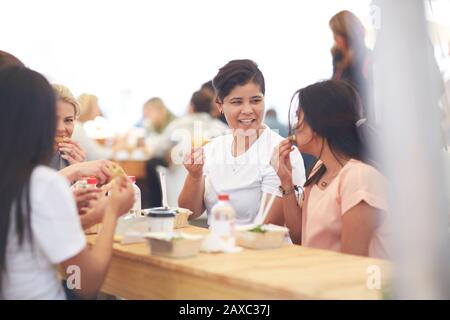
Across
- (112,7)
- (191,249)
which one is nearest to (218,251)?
(191,249)

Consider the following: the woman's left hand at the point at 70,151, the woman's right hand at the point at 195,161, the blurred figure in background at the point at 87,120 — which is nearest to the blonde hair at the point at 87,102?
the blurred figure in background at the point at 87,120

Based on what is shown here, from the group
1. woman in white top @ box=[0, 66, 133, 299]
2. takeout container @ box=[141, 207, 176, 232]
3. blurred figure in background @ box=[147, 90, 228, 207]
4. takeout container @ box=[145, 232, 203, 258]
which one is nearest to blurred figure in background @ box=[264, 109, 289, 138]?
blurred figure in background @ box=[147, 90, 228, 207]

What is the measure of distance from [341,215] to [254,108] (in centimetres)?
73

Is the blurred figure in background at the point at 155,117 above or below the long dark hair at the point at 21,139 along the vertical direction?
above

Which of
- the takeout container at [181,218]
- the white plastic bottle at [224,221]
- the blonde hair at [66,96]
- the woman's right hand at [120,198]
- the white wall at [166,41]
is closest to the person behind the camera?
the woman's right hand at [120,198]

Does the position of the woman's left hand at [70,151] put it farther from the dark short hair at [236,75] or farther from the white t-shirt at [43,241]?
the white t-shirt at [43,241]

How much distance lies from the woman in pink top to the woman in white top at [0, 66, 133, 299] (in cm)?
80

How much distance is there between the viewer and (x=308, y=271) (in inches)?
56.4

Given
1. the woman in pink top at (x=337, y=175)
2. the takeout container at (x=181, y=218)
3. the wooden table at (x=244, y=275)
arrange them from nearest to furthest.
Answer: the wooden table at (x=244, y=275), the woman in pink top at (x=337, y=175), the takeout container at (x=181, y=218)

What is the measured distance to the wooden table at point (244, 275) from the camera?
128 cm

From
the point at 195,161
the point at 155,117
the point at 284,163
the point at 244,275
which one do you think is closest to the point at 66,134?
the point at 195,161

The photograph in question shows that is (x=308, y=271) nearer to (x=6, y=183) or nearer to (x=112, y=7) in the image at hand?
(x=6, y=183)

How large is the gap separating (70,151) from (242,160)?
2.26ft

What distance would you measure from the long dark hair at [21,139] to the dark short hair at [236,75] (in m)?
1.13
